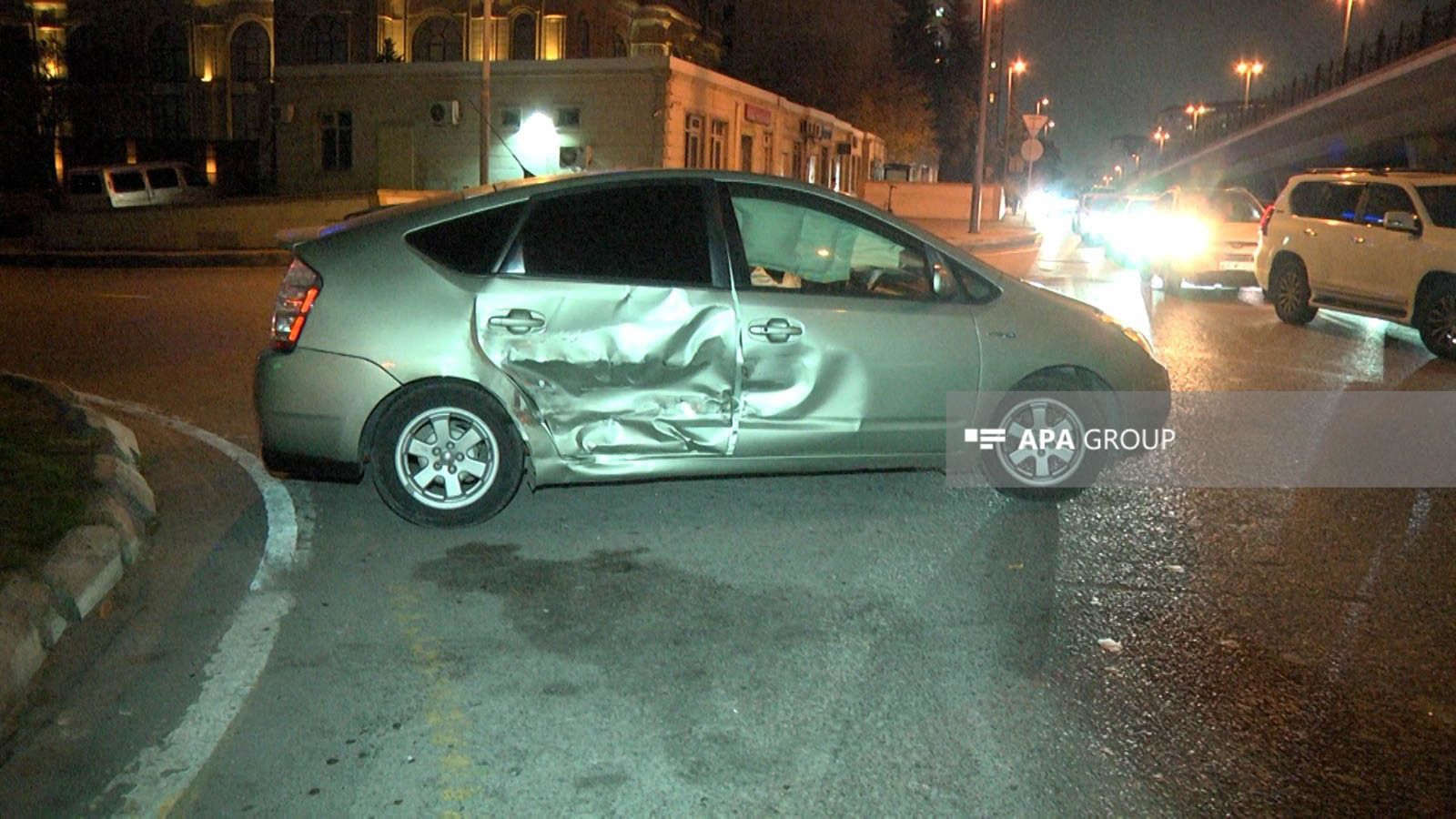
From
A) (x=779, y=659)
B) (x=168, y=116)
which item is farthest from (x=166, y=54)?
(x=779, y=659)

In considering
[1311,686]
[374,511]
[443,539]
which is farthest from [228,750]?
[1311,686]

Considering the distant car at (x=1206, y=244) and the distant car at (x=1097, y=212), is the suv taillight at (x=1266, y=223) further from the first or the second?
the distant car at (x=1097, y=212)

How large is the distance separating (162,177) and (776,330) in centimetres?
3086

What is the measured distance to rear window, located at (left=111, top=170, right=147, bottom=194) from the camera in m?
31.7

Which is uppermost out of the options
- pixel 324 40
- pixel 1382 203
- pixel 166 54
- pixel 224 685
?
pixel 324 40

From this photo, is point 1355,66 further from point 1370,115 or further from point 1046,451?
point 1046,451

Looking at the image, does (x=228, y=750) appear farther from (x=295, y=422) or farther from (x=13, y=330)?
(x=13, y=330)

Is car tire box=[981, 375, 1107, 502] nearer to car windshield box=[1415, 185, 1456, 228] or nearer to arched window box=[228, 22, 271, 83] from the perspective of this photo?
car windshield box=[1415, 185, 1456, 228]

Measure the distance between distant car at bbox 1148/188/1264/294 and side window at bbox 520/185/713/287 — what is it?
1423cm

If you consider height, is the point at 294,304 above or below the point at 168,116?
below

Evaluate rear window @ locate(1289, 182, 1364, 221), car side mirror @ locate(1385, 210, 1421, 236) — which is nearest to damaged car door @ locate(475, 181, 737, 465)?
car side mirror @ locate(1385, 210, 1421, 236)

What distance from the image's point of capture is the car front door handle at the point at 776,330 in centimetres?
638

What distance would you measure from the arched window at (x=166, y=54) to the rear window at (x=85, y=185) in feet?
72.6

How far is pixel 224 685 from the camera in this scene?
4492 mm
